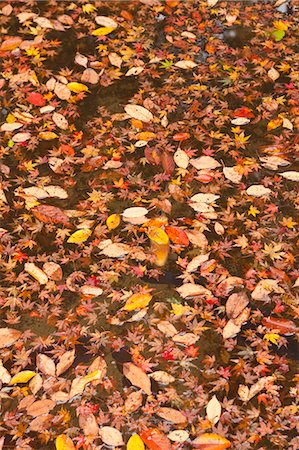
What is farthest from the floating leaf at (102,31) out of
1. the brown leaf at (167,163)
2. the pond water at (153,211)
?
the brown leaf at (167,163)

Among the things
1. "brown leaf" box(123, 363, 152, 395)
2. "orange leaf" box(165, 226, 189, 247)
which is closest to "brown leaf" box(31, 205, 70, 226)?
"orange leaf" box(165, 226, 189, 247)

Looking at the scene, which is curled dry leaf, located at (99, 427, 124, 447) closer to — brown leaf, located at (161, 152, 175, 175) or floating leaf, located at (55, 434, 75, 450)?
floating leaf, located at (55, 434, 75, 450)

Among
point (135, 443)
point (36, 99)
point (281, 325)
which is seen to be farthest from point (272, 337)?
point (36, 99)

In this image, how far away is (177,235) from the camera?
9.85 ft

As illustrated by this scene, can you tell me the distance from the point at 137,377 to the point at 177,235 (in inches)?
34.4

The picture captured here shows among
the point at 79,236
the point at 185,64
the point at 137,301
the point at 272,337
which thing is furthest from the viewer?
the point at 185,64

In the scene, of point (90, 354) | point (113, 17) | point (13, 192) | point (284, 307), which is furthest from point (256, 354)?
point (113, 17)

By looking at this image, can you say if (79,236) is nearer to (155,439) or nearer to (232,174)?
(232,174)

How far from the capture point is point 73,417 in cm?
244

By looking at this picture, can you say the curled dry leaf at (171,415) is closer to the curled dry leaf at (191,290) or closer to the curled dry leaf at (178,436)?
the curled dry leaf at (178,436)

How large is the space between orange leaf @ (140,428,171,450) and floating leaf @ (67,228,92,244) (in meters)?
1.13

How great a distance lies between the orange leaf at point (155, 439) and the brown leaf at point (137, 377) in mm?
187

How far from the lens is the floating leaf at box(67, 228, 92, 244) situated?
9.77ft

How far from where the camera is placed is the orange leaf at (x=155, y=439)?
→ 92.7 inches
